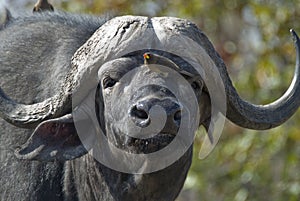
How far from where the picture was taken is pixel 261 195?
33.4 ft

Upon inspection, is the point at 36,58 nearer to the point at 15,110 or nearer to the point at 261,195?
the point at 15,110

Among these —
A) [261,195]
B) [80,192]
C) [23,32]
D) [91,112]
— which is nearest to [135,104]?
→ [91,112]

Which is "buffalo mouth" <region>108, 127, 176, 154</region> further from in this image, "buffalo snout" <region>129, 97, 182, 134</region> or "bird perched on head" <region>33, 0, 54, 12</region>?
"bird perched on head" <region>33, 0, 54, 12</region>

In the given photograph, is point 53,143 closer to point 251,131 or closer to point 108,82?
point 108,82

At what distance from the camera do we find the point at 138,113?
4961 millimetres

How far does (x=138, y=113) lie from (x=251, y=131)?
5301mm

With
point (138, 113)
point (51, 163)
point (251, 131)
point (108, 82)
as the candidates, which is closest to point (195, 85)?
point (108, 82)

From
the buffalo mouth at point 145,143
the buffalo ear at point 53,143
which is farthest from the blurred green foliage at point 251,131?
the buffalo mouth at point 145,143

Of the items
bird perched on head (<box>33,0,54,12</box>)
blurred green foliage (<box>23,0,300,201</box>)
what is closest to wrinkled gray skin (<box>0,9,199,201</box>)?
bird perched on head (<box>33,0,54,12</box>)

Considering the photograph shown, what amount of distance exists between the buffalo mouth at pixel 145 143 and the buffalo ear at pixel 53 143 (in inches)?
16.3

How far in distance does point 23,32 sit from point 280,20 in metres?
4.51

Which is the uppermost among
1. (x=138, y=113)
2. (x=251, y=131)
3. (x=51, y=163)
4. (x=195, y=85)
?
(x=138, y=113)

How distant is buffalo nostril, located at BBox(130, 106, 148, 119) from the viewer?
493 centimetres

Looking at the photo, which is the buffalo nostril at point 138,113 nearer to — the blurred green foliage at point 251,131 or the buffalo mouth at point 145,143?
the buffalo mouth at point 145,143
